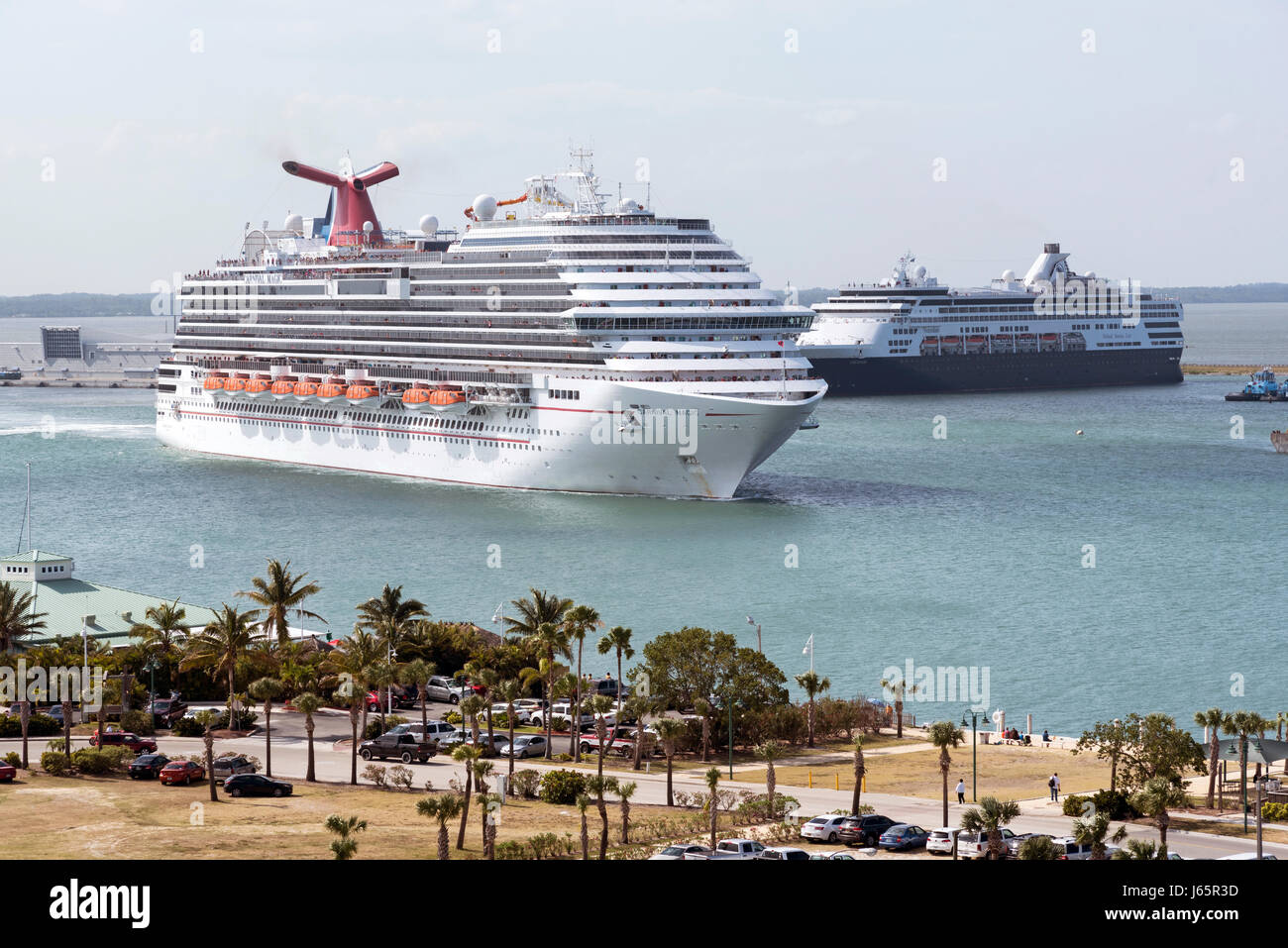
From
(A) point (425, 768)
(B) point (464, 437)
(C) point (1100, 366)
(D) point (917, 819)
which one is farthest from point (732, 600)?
(C) point (1100, 366)

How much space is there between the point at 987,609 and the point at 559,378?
85.3ft

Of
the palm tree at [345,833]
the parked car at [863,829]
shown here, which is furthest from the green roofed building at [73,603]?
the parked car at [863,829]

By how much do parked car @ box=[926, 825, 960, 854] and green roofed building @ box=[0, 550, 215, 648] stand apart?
2312 centimetres

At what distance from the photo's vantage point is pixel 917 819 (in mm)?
27516

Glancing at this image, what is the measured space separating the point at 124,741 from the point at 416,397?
1768 inches

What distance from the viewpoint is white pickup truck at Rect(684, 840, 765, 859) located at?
22.5 metres

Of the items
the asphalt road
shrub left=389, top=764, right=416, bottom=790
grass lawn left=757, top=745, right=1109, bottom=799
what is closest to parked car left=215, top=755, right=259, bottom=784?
the asphalt road

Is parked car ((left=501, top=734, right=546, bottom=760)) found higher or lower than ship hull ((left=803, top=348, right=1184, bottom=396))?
lower

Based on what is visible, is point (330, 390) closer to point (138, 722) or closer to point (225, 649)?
point (225, 649)

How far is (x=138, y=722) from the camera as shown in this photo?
114 feet

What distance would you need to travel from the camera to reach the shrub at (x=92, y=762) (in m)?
30.2

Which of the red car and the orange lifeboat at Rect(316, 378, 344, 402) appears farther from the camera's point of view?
the orange lifeboat at Rect(316, 378, 344, 402)

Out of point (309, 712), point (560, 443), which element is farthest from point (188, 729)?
point (560, 443)

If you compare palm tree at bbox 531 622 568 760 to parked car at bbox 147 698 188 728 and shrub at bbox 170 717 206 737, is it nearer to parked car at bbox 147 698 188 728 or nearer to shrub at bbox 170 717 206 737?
shrub at bbox 170 717 206 737
